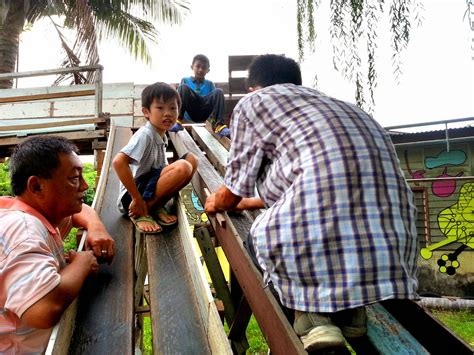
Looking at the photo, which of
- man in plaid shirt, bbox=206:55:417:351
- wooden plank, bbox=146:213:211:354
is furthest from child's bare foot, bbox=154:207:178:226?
man in plaid shirt, bbox=206:55:417:351

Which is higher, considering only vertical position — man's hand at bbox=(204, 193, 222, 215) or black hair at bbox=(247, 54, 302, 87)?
black hair at bbox=(247, 54, 302, 87)

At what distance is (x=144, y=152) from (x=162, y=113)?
0.31 metres

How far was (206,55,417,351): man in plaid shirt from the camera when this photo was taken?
123 centimetres

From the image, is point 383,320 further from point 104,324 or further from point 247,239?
point 104,324

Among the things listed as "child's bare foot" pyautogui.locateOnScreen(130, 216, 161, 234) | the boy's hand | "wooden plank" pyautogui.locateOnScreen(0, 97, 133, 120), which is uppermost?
"wooden plank" pyautogui.locateOnScreen(0, 97, 133, 120)

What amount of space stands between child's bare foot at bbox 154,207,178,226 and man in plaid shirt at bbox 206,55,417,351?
101 centimetres

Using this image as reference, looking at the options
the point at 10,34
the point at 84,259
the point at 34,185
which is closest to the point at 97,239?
the point at 84,259

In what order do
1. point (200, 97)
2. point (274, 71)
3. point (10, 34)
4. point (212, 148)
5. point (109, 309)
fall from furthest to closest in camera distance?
point (10, 34)
point (200, 97)
point (212, 148)
point (274, 71)
point (109, 309)

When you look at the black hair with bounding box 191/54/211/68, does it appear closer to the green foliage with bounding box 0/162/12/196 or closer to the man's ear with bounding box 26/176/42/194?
the green foliage with bounding box 0/162/12/196

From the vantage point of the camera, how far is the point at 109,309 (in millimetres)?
1594

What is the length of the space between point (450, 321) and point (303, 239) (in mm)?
6965

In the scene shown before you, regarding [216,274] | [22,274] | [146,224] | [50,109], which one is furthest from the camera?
[50,109]

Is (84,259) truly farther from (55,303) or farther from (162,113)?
(162,113)

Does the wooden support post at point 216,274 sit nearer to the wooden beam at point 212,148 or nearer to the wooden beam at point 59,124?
the wooden beam at point 212,148
